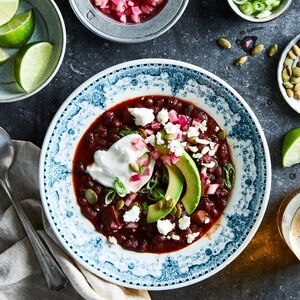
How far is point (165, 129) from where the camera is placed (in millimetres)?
2684

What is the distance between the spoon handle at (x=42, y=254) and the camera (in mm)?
2717

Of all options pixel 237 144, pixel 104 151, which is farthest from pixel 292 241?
pixel 104 151

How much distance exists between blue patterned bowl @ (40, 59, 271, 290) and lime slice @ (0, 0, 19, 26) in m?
0.43

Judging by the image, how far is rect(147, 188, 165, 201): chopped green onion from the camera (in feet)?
8.96

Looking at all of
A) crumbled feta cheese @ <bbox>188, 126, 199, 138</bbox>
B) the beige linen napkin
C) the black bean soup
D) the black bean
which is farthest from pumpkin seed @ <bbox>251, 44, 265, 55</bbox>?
the beige linen napkin

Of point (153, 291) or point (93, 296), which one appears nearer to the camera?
point (93, 296)

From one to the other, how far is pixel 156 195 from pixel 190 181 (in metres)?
0.16

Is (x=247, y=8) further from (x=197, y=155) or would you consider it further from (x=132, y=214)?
(x=132, y=214)

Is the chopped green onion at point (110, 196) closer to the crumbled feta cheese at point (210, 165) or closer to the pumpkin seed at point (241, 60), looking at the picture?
the crumbled feta cheese at point (210, 165)

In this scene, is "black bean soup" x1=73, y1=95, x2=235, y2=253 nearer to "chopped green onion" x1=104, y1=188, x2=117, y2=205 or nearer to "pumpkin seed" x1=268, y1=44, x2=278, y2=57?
"chopped green onion" x1=104, y1=188, x2=117, y2=205

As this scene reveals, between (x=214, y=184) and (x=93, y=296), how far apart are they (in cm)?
72

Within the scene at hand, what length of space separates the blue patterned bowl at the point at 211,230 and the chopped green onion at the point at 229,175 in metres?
0.03

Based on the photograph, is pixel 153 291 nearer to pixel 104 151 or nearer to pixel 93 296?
pixel 93 296

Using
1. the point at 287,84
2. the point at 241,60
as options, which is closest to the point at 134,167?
the point at 241,60
